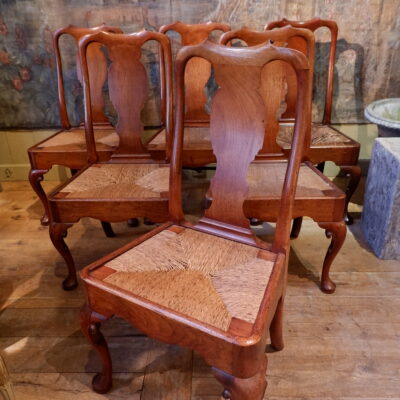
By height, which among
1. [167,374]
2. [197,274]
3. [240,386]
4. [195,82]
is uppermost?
[195,82]

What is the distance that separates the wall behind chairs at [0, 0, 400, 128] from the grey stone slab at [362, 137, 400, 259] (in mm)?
727

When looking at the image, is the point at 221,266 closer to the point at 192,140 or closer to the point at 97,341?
the point at 97,341

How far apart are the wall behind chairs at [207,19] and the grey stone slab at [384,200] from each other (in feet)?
2.38

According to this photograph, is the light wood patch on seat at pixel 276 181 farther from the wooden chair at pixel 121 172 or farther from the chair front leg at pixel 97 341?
the chair front leg at pixel 97 341

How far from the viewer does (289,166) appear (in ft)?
3.34

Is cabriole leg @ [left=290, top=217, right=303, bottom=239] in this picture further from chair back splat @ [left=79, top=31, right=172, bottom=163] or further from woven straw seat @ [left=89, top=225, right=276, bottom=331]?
woven straw seat @ [left=89, top=225, right=276, bottom=331]

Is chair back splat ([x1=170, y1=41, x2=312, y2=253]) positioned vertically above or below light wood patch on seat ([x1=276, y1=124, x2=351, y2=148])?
above

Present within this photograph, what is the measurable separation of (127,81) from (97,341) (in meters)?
1.10

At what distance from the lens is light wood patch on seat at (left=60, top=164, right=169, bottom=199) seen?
145cm

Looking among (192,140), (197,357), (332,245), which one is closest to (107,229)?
(192,140)

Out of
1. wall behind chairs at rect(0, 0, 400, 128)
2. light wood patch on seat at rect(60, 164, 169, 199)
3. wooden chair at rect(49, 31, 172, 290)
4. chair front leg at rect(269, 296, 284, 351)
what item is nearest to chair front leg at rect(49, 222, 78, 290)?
wooden chair at rect(49, 31, 172, 290)

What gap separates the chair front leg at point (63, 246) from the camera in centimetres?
147

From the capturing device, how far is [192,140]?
6.46ft

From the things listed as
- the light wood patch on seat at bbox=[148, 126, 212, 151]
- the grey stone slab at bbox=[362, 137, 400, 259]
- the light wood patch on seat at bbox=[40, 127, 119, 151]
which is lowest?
the grey stone slab at bbox=[362, 137, 400, 259]
